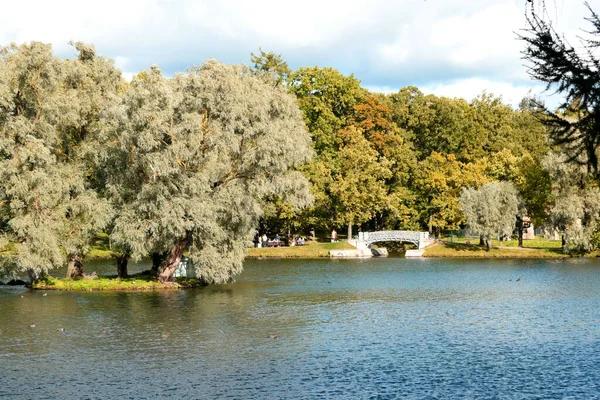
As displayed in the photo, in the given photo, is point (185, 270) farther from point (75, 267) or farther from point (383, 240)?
point (383, 240)

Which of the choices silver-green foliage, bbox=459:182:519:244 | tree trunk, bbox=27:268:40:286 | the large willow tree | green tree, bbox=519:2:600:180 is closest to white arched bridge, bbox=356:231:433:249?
silver-green foliage, bbox=459:182:519:244

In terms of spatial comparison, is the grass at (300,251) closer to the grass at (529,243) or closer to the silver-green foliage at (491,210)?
the silver-green foliage at (491,210)

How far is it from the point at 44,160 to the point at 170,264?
1091 cm

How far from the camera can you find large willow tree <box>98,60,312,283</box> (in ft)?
148

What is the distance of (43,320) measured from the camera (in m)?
36.4

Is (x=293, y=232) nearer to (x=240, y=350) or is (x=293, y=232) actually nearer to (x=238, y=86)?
(x=238, y=86)

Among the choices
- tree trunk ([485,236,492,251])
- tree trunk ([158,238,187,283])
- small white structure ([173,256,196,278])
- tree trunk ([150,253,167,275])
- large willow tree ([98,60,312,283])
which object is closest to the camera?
large willow tree ([98,60,312,283])

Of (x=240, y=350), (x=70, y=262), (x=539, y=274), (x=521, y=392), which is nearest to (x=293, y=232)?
(x=539, y=274)

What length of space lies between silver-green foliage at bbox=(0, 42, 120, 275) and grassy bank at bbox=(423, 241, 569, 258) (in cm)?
4777

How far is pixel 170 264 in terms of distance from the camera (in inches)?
1964

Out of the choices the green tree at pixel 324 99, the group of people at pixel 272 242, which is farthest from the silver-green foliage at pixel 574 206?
the group of people at pixel 272 242

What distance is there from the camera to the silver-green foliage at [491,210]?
82.8 meters

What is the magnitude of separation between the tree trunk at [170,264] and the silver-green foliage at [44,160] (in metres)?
4.98

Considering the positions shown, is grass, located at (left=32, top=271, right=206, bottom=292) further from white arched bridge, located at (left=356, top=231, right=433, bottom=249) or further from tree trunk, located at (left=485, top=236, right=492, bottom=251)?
tree trunk, located at (left=485, top=236, right=492, bottom=251)
